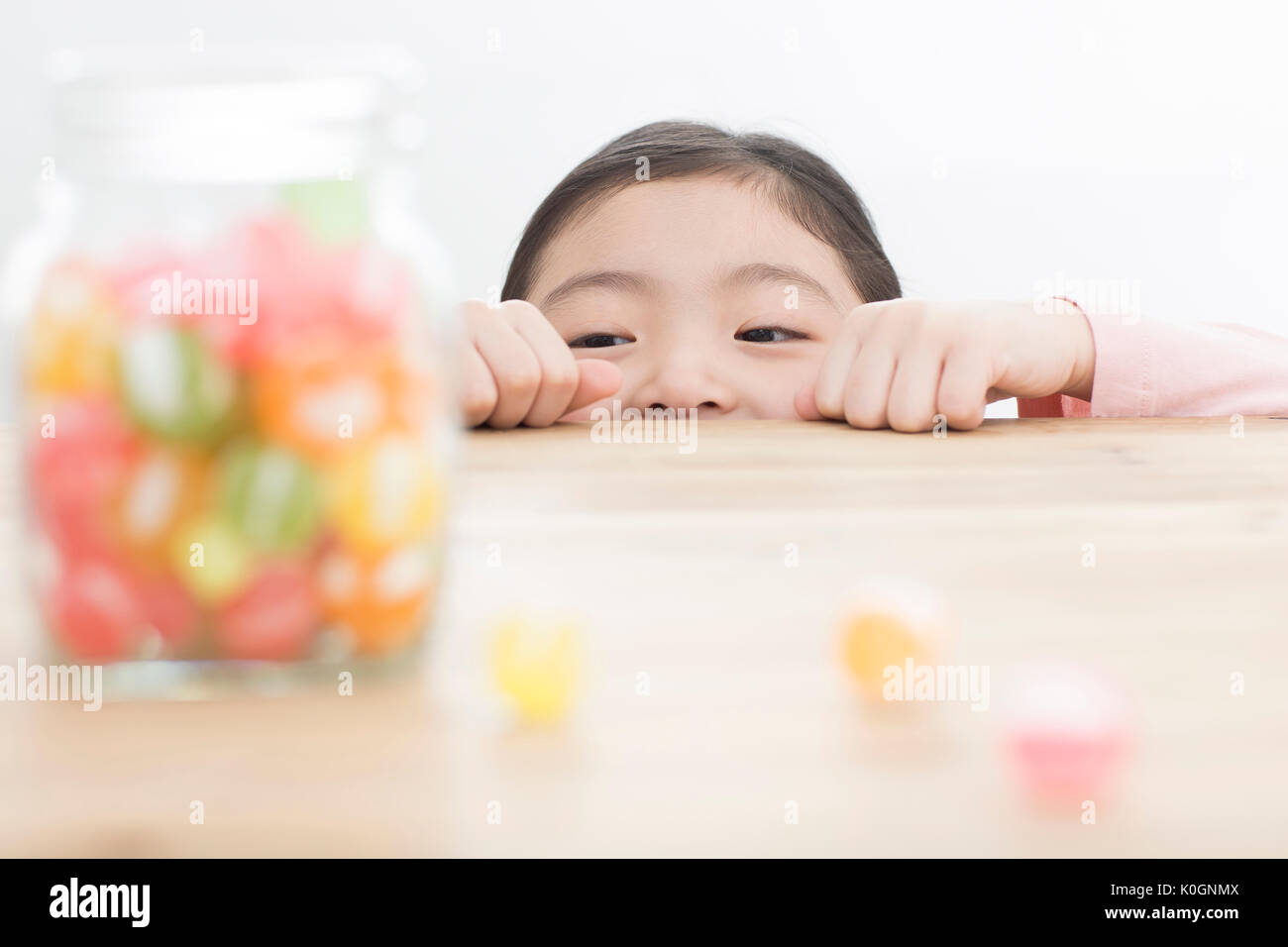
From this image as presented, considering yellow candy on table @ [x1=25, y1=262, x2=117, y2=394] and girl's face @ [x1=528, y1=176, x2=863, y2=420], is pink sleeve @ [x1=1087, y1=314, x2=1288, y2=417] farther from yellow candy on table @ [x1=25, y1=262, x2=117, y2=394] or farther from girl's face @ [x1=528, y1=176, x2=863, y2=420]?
yellow candy on table @ [x1=25, y1=262, x2=117, y2=394]

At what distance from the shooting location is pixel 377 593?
292mm

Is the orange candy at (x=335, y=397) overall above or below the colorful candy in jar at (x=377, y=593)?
above

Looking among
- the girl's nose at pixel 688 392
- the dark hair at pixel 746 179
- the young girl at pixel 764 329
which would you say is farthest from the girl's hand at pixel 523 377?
the dark hair at pixel 746 179

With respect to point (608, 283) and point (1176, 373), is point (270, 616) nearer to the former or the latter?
point (1176, 373)

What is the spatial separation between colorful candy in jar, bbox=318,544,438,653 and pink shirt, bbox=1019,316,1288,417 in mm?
787

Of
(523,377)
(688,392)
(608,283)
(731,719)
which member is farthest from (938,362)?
(608,283)

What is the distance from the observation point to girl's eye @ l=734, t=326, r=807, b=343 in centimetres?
133

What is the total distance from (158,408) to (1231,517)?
1.38 feet

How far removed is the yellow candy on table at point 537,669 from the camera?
0.28 metres

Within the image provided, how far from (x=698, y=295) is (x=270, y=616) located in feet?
3.53

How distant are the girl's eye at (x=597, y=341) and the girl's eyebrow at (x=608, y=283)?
0.06 metres

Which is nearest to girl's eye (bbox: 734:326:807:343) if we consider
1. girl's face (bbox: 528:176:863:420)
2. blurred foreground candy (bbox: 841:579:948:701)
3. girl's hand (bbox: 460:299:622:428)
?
girl's face (bbox: 528:176:863:420)

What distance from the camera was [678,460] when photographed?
1.97 ft

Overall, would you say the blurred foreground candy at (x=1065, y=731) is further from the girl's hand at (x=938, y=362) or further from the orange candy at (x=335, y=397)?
the girl's hand at (x=938, y=362)
